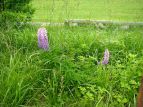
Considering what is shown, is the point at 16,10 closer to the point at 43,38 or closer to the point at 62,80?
the point at 43,38

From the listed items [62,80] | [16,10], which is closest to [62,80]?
[62,80]

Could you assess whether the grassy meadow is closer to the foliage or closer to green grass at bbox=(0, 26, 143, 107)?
green grass at bbox=(0, 26, 143, 107)

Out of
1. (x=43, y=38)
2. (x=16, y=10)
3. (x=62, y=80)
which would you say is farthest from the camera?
(x=16, y=10)

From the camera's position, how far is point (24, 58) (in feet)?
14.4

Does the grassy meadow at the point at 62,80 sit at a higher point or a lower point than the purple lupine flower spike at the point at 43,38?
lower

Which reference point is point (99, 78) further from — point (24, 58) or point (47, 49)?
point (24, 58)

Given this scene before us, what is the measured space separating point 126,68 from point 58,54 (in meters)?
0.84

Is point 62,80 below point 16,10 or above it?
below

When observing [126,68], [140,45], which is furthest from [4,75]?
[140,45]

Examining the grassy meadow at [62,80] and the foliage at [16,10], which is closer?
the grassy meadow at [62,80]

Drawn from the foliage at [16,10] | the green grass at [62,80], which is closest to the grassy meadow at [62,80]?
the green grass at [62,80]

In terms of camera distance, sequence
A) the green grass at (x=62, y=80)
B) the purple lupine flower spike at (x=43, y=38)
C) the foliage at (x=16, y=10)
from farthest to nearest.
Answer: the foliage at (x=16, y=10) → the purple lupine flower spike at (x=43, y=38) → the green grass at (x=62, y=80)

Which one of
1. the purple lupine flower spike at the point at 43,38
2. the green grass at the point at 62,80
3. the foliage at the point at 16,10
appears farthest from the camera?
the foliage at the point at 16,10

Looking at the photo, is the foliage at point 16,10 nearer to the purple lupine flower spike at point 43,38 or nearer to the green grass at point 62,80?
the green grass at point 62,80
